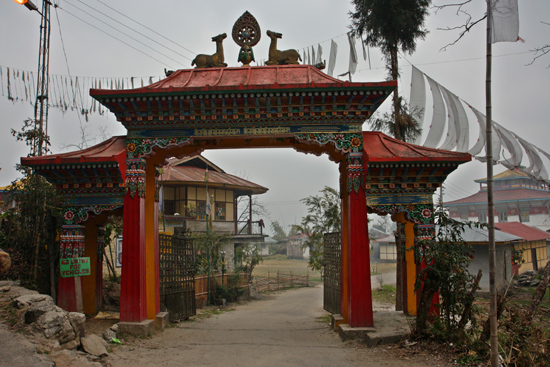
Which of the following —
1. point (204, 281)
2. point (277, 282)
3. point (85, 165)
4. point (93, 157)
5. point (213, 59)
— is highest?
point (213, 59)

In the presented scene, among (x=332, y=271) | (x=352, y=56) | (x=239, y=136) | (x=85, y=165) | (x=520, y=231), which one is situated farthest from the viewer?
(x=520, y=231)

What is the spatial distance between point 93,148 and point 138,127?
144cm

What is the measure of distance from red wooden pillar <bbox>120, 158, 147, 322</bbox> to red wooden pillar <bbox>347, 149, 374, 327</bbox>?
5.22 metres

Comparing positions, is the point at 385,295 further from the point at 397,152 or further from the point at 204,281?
the point at 397,152

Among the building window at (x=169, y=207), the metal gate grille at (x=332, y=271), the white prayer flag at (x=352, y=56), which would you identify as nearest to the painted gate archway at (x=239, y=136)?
the metal gate grille at (x=332, y=271)

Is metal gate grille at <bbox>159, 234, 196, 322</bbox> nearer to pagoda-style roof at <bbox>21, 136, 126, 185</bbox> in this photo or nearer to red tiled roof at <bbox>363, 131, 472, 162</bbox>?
Answer: pagoda-style roof at <bbox>21, 136, 126, 185</bbox>

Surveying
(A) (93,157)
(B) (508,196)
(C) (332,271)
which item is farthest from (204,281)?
(B) (508,196)

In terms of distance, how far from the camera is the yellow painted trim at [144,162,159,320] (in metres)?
11.7

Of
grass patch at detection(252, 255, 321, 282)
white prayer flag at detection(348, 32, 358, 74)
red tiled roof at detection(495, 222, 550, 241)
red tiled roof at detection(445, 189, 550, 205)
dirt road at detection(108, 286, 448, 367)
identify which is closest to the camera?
dirt road at detection(108, 286, 448, 367)

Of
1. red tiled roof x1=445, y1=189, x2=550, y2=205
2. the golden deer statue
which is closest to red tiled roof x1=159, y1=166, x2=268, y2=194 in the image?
the golden deer statue

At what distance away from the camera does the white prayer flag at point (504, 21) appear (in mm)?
6500

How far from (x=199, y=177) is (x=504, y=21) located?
966 inches

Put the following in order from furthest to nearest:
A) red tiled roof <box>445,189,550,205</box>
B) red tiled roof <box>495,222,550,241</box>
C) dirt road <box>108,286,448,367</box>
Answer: red tiled roof <box>445,189,550,205</box>, red tiled roof <box>495,222,550,241</box>, dirt road <box>108,286,448,367</box>

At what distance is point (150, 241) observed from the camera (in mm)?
12078
